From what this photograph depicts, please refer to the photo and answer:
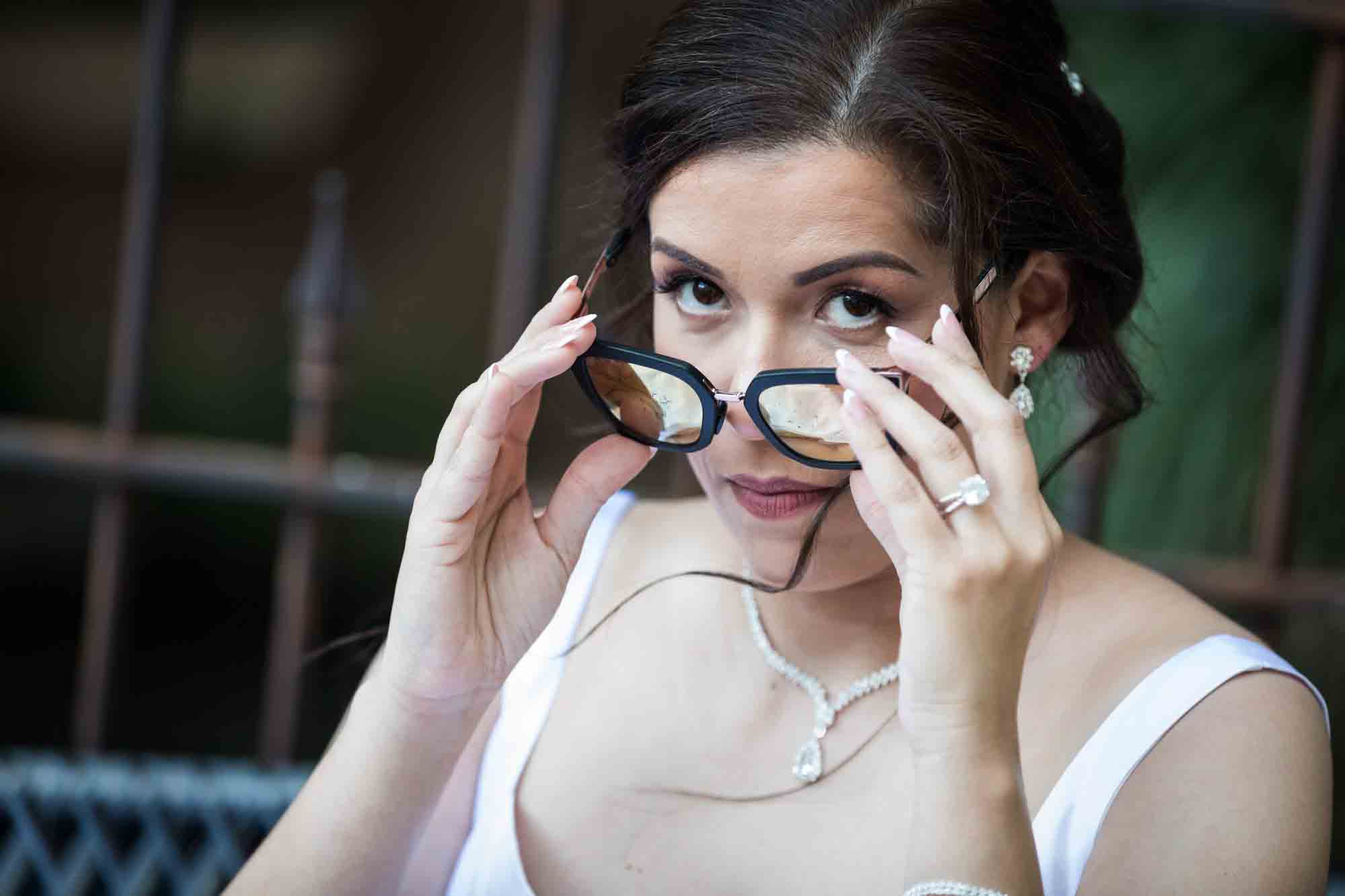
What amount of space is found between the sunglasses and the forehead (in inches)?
5.3

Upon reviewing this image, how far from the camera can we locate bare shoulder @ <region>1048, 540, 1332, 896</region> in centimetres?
154

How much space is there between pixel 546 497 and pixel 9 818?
50.0 inches

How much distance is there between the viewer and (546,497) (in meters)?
2.93

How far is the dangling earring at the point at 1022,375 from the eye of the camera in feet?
5.76

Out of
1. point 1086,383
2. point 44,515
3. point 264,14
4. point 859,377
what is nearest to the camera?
point 859,377

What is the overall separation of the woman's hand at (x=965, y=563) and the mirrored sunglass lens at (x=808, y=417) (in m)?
0.15

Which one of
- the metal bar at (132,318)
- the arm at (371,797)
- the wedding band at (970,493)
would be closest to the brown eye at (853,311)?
the wedding band at (970,493)

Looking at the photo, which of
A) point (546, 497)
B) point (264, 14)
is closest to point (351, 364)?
point (264, 14)

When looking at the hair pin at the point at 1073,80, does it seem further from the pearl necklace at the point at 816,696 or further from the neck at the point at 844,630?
the pearl necklace at the point at 816,696

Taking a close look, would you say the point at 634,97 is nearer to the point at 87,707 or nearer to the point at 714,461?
the point at 714,461

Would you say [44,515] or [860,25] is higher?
[860,25]

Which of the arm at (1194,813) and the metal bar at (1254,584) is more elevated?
the arm at (1194,813)

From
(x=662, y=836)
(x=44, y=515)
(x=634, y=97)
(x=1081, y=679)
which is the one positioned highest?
(x=634, y=97)

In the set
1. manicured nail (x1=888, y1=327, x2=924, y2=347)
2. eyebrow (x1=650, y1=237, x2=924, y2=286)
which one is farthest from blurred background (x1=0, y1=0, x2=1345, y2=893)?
manicured nail (x1=888, y1=327, x2=924, y2=347)
